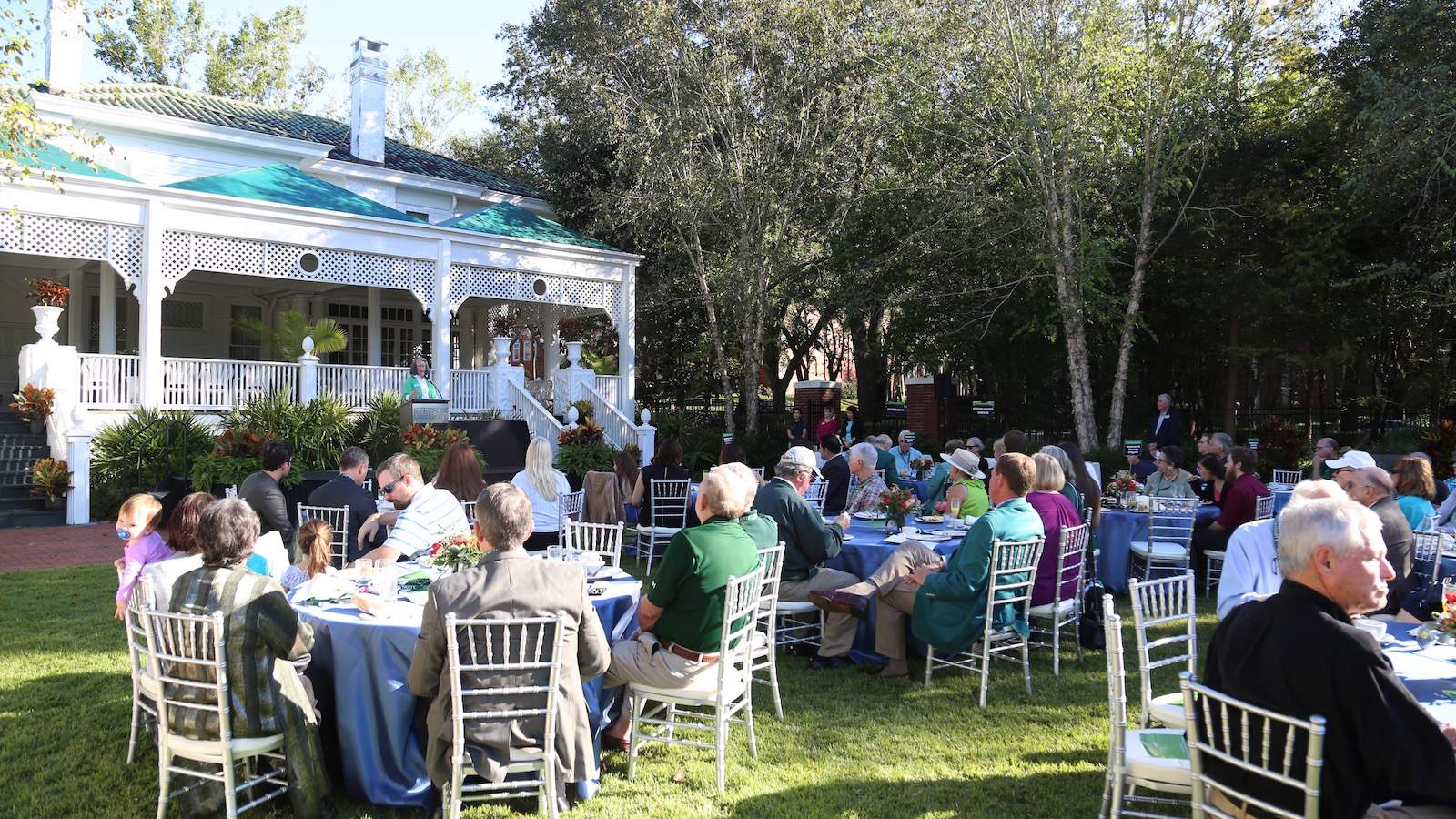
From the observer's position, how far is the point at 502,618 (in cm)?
371

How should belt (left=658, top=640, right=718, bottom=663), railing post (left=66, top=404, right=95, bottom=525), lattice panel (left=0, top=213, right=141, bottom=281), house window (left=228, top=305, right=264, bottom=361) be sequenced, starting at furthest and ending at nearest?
1. house window (left=228, top=305, right=264, bottom=361)
2. lattice panel (left=0, top=213, right=141, bottom=281)
3. railing post (left=66, top=404, right=95, bottom=525)
4. belt (left=658, top=640, right=718, bottom=663)

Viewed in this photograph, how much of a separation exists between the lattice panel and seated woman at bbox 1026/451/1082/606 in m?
14.2

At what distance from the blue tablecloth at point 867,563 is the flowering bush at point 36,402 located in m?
13.3

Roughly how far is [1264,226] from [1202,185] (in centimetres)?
166

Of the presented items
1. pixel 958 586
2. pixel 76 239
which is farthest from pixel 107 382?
pixel 958 586

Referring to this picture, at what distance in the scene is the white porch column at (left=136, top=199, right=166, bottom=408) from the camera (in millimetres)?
14414

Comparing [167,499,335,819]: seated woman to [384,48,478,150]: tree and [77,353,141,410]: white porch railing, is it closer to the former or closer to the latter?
[77,353,141,410]: white porch railing

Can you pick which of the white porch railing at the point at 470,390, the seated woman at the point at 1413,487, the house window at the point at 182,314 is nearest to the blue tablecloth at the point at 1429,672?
the seated woman at the point at 1413,487

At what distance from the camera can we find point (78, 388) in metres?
14.2

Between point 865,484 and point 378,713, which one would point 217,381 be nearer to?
point 865,484

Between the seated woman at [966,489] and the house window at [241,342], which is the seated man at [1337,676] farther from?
the house window at [241,342]

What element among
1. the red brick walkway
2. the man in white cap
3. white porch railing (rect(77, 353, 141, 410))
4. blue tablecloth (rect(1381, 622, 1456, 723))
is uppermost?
white porch railing (rect(77, 353, 141, 410))

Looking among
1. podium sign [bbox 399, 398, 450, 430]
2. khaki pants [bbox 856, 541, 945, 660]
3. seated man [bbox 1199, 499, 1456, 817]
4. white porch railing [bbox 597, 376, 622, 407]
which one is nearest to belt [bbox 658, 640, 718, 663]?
khaki pants [bbox 856, 541, 945, 660]

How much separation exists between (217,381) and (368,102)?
30.8 feet
